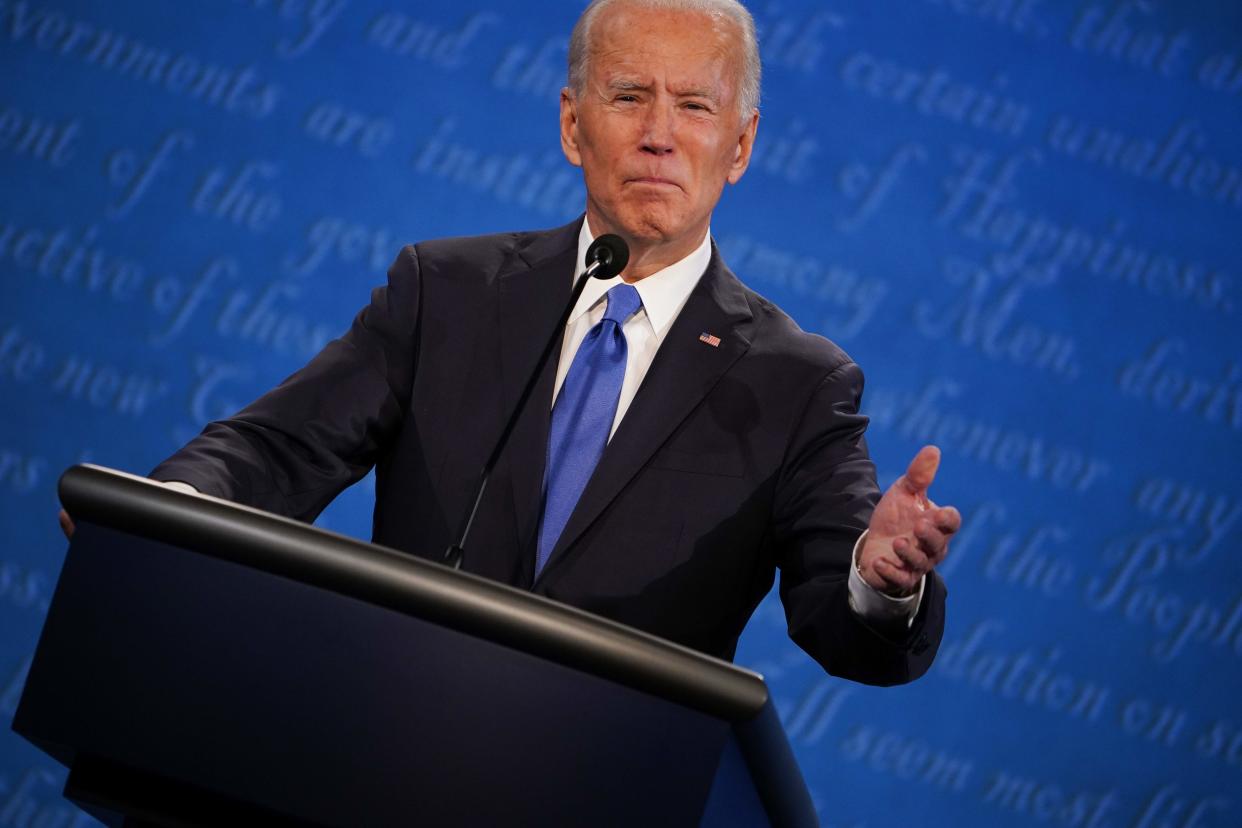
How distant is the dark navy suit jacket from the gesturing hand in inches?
5.9

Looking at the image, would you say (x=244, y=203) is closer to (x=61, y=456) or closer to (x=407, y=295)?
(x=61, y=456)

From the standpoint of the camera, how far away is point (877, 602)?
123 centimetres

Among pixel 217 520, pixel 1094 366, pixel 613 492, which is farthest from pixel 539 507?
pixel 1094 366

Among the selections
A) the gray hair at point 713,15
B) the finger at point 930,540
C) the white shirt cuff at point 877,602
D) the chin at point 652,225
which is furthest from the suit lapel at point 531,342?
the finger at point 930,540

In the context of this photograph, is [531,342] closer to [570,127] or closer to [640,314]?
[640,314]

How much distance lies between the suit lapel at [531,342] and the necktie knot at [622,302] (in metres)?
0.07

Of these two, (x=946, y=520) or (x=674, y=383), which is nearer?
(x=946, y=520)

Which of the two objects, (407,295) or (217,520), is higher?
(407,295)

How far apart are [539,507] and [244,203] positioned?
73.5 inches

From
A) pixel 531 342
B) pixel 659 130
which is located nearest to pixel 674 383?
pixel 531 342

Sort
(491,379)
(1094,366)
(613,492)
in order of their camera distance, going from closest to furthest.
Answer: (613,492), (491,379), (1094,366)

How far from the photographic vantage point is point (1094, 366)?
296 centimetres

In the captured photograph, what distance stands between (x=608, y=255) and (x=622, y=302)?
0.29 meters

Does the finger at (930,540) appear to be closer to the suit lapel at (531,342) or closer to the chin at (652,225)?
the suit lapel at (531,342)
